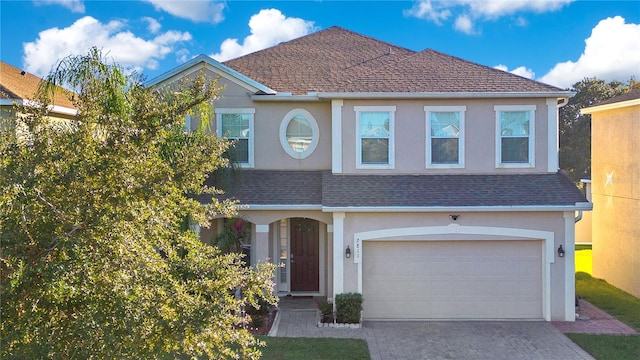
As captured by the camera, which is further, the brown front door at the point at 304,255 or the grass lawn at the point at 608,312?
the brown front door at the point at 304,255

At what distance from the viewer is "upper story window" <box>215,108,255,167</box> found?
14.0 meters

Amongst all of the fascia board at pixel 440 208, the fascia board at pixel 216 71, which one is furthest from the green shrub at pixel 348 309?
the fascia board at pixel 216 71

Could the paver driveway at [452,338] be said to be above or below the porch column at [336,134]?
below

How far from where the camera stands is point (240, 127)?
1402cm

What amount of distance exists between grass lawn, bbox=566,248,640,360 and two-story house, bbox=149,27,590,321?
1.39 metres

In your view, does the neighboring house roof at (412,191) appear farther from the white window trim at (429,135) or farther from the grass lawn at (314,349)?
the grass lawn at (314,349)

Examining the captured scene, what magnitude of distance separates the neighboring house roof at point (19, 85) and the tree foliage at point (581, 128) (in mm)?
31734

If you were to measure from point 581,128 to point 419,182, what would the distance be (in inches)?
1096

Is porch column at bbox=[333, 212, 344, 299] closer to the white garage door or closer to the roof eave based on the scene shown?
the white garage door

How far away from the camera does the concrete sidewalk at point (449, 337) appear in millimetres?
10250

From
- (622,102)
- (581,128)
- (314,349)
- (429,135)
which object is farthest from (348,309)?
(581,128)

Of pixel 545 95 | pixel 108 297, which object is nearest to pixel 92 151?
pixel 108 297

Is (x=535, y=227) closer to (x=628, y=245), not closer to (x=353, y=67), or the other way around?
(x=628, y=245)

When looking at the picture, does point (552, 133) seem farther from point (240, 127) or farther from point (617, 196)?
point (240, 127)
